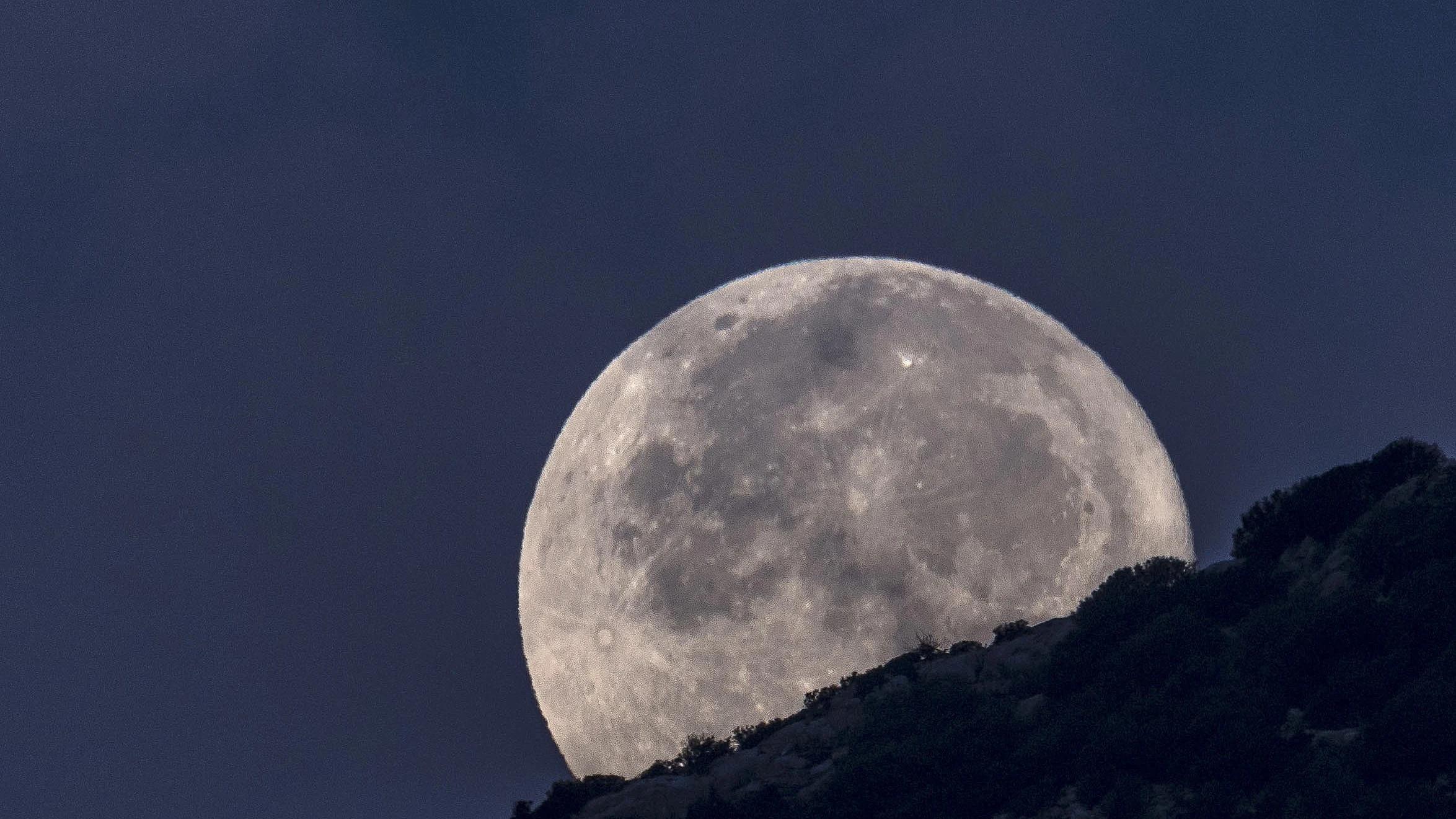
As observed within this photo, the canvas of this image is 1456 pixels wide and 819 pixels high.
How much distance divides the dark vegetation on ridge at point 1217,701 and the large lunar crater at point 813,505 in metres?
1.67

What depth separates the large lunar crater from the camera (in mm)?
33625

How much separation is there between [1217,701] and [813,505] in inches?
468

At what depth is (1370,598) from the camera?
2555 cm

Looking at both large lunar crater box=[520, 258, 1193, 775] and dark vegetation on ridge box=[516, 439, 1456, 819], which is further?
large lunar crater box=[520, 258, 1193, 775]

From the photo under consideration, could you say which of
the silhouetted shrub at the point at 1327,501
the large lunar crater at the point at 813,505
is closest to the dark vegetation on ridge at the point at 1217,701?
the silhouetted shrub at the point at 1327,501

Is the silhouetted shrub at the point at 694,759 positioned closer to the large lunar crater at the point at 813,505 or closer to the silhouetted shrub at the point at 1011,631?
the large lunar crater at the point at 813,505

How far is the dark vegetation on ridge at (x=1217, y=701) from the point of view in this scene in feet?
69.8

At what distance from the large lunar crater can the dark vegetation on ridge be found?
167 cm

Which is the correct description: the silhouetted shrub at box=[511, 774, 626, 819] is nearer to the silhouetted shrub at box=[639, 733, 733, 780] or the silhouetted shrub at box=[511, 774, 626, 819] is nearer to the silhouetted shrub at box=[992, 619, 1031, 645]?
the silhouetted shrub at box=[639, 733, 733, 780]

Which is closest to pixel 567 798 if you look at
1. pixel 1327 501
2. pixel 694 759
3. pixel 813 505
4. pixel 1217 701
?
pixel 694 759

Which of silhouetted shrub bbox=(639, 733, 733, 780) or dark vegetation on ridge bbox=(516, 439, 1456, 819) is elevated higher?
silhouetted shrub bbox=(639, 733, 733, 780)

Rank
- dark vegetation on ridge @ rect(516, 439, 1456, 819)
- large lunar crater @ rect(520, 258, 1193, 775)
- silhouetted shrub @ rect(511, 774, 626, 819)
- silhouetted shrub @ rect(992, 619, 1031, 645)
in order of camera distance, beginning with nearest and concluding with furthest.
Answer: dark vegetation on ridge @ rect(516, 439, 1456, 819) < silhouetted shrub @ rect(511, 774, 626, 819) < silhouetted shrub @ rect(992, 619, 1031, 645) < large lunar crater @ rect(520, 258, 1193, 775)

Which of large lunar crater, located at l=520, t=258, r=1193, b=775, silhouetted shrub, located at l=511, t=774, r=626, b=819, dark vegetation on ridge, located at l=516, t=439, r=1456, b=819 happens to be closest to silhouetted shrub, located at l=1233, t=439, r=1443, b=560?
dark vegetation on ridge, located at l=516, t=439, r=1456, b=819

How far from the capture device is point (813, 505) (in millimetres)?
33969
